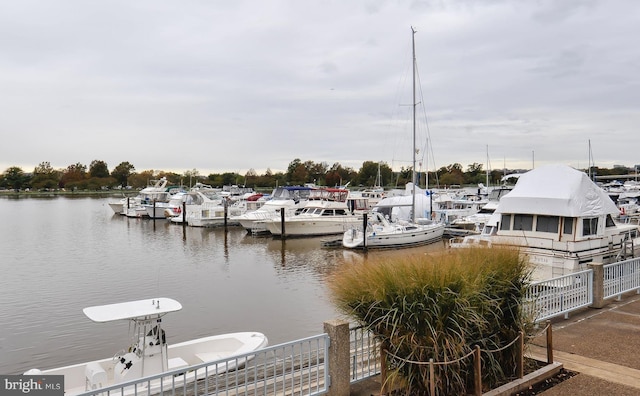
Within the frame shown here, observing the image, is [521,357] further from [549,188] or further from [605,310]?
[549,188]

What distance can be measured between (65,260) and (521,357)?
1182 inches

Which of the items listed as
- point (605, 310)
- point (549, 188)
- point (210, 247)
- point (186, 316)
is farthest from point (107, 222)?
point (605, 310)

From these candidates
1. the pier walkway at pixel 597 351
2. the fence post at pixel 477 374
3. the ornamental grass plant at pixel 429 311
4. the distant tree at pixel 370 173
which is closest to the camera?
the ornamental grass plant at pixel 429 311

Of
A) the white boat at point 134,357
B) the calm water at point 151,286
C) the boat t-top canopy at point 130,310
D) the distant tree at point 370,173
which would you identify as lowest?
the calm water at point 151,286

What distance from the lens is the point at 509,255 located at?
7039mm

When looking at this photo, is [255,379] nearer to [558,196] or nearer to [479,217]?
[558,196]

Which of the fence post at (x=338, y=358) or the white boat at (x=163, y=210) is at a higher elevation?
the fence post at (x=338, y=358)

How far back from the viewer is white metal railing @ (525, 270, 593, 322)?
384 inches

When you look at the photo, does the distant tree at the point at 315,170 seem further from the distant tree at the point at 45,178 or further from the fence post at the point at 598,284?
the fence post at the point at 598,284

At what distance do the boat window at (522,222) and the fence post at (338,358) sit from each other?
44.3 feet

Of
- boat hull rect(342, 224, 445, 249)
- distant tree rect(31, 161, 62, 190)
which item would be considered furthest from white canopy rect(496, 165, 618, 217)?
distant tree rect(31, 161, 62, 190)

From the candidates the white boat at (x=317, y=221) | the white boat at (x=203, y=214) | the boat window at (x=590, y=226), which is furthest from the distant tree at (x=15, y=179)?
the boat window at (x=590, y=226)

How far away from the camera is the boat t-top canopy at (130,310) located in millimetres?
8438

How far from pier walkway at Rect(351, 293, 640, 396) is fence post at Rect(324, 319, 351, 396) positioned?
0.37 m
